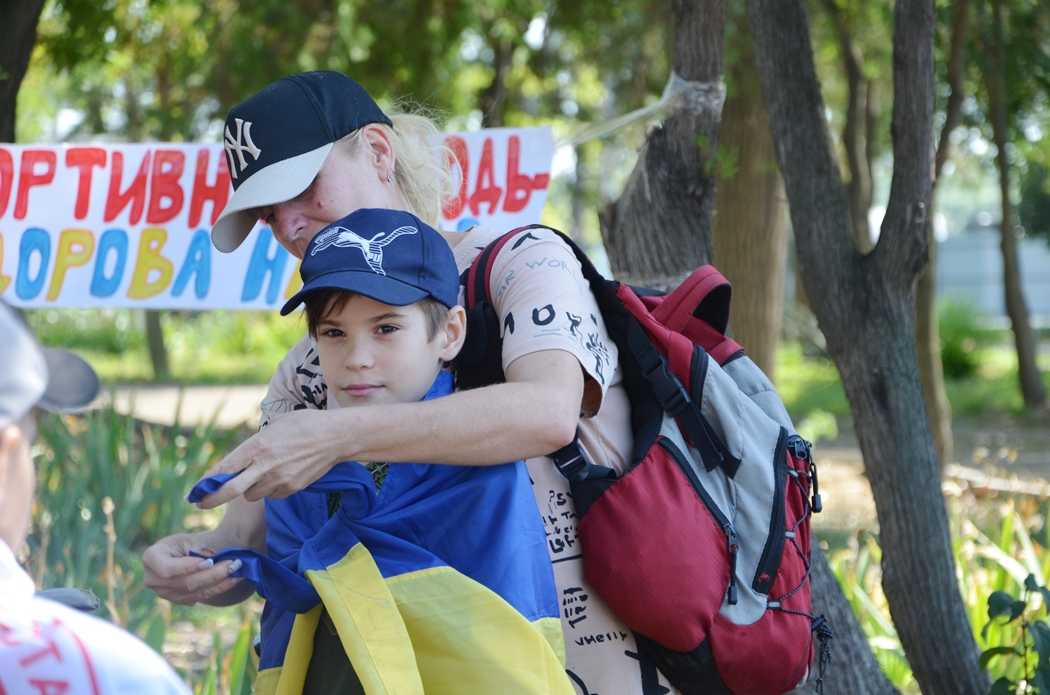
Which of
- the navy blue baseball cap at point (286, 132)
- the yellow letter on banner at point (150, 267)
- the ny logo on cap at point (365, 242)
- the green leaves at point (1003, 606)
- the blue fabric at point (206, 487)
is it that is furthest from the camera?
the yellow letter on banner at point (150, 267)

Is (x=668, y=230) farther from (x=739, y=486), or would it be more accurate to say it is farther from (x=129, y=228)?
(x=129, y=228)

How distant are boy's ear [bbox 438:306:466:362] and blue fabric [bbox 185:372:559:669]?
164 millimetres

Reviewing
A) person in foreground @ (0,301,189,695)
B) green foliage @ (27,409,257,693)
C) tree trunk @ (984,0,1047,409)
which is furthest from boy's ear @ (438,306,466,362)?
tree trunk @ (984,0,1047,409)

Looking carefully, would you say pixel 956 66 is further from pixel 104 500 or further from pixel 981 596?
pixel 104 500

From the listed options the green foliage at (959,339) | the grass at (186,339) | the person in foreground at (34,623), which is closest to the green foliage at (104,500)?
the person in foreground at (34,623)

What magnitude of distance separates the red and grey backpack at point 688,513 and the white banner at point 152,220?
2220 mm

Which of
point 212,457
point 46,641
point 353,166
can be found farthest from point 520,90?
point 46,641

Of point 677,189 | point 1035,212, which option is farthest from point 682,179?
point 1035,212

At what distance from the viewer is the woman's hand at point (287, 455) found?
152 cm

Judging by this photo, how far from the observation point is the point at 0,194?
13.0 ft

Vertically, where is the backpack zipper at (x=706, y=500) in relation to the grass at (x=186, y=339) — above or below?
above

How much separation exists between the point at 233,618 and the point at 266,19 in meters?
5.32

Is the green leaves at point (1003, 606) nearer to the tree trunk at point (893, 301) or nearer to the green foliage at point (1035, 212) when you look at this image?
the tree trunk at point (893, 301)

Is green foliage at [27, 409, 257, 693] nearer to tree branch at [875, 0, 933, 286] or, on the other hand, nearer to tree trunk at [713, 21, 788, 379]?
tree branch at [875, 0, 933, 286]
